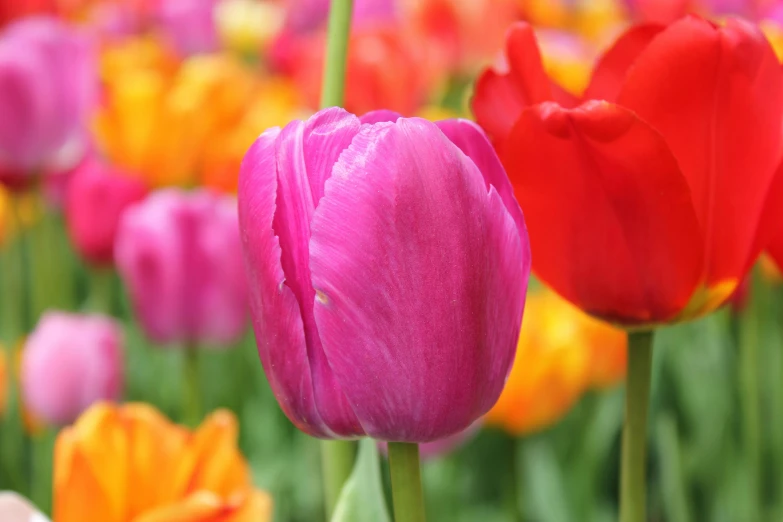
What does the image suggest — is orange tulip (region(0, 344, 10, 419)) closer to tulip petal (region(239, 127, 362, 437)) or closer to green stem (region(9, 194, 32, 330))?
green stem (region(9, 194, 32, 330))

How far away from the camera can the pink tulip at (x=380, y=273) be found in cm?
34

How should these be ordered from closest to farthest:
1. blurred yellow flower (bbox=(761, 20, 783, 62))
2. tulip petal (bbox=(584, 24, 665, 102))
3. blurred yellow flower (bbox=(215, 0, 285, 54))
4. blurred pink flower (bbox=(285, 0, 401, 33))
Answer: tulip petal (bbox=(584, 24, 665, 102)) → blurred yellow flower (bbox=(761, 20, 783, 62)) → blurred pink flower (bbox=(285, 0, 401, 33)) → blurred yellow flower (bbox=(215, 0, 285, 54))

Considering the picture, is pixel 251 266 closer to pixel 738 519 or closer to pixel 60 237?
pixel 738 519

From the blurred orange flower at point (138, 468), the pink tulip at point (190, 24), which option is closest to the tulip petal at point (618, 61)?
the blurred orange flower at point (138, 468)

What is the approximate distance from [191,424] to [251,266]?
0.60m

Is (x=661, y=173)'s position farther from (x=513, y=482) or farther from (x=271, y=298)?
(x=513, y=482)

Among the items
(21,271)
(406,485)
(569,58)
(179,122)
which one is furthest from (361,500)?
(21,271)

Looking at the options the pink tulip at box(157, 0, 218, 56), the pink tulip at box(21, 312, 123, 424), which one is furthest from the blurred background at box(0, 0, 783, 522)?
the pink tulip at box(157, 0, 218, 56)

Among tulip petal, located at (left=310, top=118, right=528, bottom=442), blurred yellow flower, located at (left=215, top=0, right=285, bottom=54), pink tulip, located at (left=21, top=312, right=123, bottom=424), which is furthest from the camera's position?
blurred yellow flower, located at (left=215, top=0, right=285, bottom=54)

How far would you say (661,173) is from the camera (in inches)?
15.7

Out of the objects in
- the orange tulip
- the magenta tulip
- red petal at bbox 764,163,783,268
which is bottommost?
the orange tulip

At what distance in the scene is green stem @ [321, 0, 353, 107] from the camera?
1.31 feet

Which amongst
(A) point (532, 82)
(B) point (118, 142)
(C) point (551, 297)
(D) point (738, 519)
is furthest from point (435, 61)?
(A) point (532, 82)

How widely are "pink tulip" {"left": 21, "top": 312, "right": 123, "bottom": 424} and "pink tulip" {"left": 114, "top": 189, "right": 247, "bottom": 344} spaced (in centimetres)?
8
